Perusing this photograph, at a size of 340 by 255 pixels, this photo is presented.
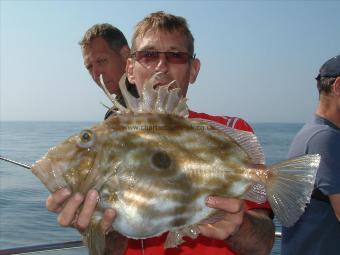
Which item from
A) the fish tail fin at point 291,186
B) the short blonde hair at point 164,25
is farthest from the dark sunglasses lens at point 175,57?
the fish tail fin at point 291,186

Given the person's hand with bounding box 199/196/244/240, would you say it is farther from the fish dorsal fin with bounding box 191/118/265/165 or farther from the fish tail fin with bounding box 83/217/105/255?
the fish tail fin with bounding box 83/217/105/255

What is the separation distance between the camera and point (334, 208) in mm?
3996

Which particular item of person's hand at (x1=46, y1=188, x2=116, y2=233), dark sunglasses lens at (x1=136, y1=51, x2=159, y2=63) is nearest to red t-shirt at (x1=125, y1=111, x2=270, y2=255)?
person's hand at (x1=46, y1=188, x2=116, y2=233)

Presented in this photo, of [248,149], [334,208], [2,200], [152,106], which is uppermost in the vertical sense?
[152,106]

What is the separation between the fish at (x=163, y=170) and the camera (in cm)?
233

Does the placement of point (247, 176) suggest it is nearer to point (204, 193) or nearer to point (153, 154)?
point (204, 193)

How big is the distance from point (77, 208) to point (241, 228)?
3.65 ft

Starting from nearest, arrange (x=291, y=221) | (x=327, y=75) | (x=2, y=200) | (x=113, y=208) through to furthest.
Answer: (x=113, y=208) → (x=291, y=221) → (x=327, y=75) → (x=2, y=200)

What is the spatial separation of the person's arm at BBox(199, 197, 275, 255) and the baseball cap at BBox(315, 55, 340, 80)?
2017 millimetres

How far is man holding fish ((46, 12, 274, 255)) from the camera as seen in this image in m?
2.42

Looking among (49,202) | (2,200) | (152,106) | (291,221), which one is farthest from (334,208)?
(2,200)

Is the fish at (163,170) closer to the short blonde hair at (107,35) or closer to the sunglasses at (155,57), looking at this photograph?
the sunglasses at (155,57)

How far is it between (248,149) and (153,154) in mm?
584

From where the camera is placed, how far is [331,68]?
4.66m
